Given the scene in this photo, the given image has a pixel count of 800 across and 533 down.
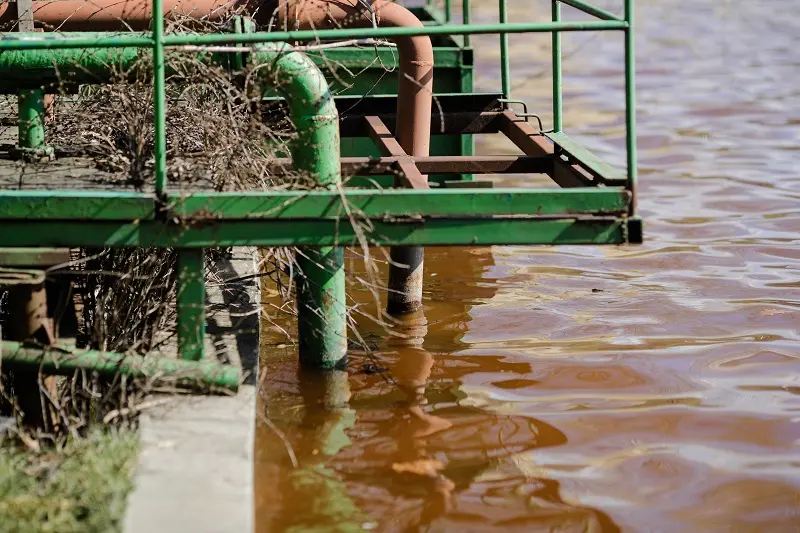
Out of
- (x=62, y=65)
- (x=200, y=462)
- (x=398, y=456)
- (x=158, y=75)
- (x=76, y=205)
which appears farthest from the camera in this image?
→ (x=62, y=65)

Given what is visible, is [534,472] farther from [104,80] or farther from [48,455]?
[104,80]

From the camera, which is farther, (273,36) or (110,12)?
(110,12)

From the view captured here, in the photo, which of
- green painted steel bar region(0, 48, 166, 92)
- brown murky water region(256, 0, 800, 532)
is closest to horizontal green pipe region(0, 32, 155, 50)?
green painted steel bar region(0, 48, 166, 92)

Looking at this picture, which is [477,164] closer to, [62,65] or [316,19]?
[316,19]

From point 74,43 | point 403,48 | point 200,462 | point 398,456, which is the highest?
point 403,48

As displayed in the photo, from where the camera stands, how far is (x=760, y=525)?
16.6 feet

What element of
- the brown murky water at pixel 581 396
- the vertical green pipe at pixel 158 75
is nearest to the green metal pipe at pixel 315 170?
the brown murky water at pixel 581 396

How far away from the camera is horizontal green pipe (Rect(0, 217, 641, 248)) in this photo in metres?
5.16

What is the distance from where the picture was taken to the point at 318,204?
5215mm

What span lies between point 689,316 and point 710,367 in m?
0.94

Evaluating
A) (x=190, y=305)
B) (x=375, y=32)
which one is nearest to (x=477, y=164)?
(x=375, y=32)

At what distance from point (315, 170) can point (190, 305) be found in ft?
2.98

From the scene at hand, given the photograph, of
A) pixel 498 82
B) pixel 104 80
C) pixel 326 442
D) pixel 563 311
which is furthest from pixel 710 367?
pixel 498 82

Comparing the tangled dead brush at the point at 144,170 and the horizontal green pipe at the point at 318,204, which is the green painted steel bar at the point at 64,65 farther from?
the horizontal green pipe at the point at 318,204
